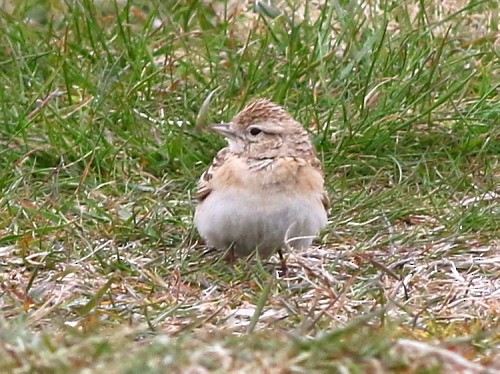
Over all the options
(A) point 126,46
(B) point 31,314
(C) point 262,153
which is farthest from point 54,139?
(B) point 31,314

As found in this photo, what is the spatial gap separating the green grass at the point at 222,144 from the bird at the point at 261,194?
0.55 feet

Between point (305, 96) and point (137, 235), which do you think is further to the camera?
point (305, 96)

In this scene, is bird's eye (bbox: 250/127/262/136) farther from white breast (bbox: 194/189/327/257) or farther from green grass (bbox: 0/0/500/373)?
green grass (bbox: 0/0/500/373)

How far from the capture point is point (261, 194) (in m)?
6.79

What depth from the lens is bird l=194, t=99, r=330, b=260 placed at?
676 centimetres

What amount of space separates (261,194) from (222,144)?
1.61 metres

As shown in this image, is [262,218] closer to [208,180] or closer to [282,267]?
[282,267]

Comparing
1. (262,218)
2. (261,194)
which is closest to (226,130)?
(261,194)

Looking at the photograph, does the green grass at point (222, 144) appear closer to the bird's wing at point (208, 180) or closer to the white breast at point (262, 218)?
the white breast at point (262, 218)

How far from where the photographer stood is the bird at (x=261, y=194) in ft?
22.2

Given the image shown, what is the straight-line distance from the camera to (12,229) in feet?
23.8

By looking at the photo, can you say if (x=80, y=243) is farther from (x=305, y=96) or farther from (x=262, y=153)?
(x=305, y=96)

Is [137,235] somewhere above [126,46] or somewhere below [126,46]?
below

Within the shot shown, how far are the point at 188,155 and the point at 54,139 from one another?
0.78m
